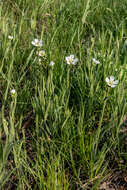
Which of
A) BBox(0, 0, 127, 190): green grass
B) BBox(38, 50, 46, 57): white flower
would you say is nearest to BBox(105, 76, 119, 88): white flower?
BBox(0, 0, 127, 190): green grass

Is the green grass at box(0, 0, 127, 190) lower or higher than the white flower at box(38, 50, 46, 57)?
lower

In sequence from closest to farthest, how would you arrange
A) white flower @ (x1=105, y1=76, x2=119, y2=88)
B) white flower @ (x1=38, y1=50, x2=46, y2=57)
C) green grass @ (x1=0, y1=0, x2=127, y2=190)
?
green grass @ (x1=0, y1=0, x2=127, y2=190), white flower @ (x1=105, y1=76, x2=119, y2=88), white flower @ (x1=38, y1=50, x2=46, y2=57)

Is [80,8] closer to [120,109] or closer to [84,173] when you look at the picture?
[120,109]

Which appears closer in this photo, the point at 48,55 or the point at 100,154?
the point at 100,154

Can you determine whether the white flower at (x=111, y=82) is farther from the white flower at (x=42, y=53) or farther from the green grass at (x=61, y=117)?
the white flower at (x=42, y=53)

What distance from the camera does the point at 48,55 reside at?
1.86 m

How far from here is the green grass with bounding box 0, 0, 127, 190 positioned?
1.27 meters

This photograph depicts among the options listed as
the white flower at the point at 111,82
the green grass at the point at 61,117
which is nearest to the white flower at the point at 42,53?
the green grass at the point at 61,117

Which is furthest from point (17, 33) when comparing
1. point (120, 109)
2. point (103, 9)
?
point (120, 109)

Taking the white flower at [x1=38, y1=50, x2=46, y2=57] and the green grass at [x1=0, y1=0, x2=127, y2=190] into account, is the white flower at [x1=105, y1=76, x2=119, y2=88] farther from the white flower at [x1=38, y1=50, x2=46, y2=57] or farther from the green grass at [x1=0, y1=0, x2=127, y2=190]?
Result: the white flower at [x1=38, y1=50, x2=46, y2=57]

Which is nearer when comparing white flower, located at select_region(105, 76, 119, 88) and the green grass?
the green grass

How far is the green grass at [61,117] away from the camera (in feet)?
4.18

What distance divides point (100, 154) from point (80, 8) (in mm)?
1593

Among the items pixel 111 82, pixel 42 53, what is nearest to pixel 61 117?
pixel 111 82
